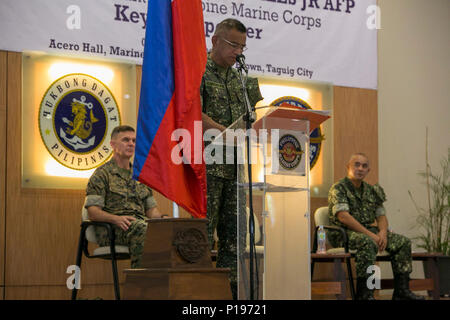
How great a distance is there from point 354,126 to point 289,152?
352 centimetres

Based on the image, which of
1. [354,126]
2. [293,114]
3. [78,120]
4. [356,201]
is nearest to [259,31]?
[354,126]

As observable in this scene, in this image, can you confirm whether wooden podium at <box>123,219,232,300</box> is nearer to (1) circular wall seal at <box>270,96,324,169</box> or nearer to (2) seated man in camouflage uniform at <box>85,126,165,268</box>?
(2) seated man in camouflage uniform at <box>85,126,165,268</box>

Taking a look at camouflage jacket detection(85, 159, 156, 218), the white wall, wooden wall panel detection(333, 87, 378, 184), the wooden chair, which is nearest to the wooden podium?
the wooden chair

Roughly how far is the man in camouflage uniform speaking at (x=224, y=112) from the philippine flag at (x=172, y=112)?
2.3 inches

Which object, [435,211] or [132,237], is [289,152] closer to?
[132,237]

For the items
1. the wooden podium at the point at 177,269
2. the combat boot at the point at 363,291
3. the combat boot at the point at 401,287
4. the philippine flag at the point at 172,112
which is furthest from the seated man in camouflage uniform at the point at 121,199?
the combat boot at the point at 401,287

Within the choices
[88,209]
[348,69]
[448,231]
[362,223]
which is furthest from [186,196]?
[448,231]

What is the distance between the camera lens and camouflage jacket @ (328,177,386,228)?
18.5ft

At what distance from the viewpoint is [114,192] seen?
471cm

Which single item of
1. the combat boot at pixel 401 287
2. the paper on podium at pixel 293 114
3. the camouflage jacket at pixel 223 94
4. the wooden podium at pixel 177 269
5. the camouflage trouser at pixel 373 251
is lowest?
the combat boot at pixel 401 287

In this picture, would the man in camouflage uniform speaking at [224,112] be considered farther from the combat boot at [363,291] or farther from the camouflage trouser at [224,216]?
the combat boot at [363,291]

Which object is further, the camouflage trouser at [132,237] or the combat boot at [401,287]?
the combat boot at [401,287]

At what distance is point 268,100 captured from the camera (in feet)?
19.8

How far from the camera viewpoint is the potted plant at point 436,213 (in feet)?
21.5
